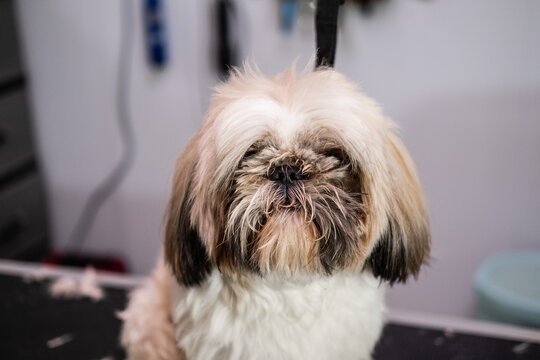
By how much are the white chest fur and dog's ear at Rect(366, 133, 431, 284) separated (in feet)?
0.21

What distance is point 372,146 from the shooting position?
932mm

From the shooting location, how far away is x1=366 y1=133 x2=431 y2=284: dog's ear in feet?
3.28

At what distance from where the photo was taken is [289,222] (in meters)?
0.91

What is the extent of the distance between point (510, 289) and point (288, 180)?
139 centimetres

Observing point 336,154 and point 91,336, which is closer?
point 336,154

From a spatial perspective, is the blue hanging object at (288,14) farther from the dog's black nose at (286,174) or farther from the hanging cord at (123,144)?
the dog's black nose at (286,174)

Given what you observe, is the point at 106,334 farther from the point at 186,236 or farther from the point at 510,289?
the point at 510,289

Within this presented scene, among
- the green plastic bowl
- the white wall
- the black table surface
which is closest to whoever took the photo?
the black table surface

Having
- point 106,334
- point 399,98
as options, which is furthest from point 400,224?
point 399,98

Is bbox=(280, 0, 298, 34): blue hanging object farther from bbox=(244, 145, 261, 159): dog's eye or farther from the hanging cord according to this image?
bbox=(244, 145, 261, 159): dog's eye

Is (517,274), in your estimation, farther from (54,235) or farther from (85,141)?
(54,235)

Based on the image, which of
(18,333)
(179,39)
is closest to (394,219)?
(18,333)

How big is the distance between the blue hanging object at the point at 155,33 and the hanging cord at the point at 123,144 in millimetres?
114

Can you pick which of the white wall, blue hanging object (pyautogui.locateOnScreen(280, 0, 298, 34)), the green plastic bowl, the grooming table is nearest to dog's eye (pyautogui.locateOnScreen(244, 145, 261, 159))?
the grooming table
